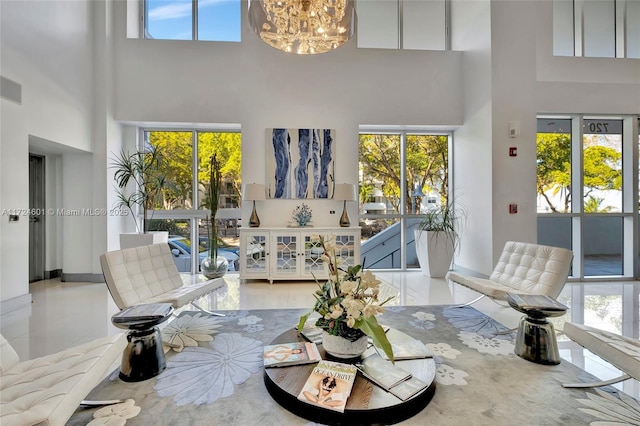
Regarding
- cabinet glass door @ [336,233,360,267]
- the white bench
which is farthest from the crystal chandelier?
the white bench

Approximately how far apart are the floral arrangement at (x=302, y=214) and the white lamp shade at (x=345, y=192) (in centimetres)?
59

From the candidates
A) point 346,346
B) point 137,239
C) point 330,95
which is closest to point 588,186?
point 330,95

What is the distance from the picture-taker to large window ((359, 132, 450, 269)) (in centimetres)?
557

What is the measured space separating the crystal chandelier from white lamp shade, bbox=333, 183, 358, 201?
2.24 m

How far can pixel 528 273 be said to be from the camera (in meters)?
3.07

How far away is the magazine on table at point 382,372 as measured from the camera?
158cm

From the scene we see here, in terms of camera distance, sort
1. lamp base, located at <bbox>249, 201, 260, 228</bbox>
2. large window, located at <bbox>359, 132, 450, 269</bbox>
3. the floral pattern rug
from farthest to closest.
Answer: large window, located at <bbox>359, 132, 450, 269</bbox>
lamp base, located at <bbox>249, 201, 260, 228</bbox>
the floral pattern rug

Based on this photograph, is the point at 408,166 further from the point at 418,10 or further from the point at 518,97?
the point at 418,10

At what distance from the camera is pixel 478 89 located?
486 centimetres

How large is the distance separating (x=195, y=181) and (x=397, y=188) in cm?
377

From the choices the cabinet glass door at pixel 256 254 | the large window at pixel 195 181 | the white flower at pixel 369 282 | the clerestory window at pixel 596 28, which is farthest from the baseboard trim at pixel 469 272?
the large window at pixel 195 181

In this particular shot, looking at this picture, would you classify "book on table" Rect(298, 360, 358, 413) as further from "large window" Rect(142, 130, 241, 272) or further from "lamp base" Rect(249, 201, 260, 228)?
"large window" Rect(142, 130, 241, 272)

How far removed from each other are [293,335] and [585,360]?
227 centimetres

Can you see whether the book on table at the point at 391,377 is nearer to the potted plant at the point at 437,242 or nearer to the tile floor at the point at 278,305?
the tile floor at the point at 278,305
